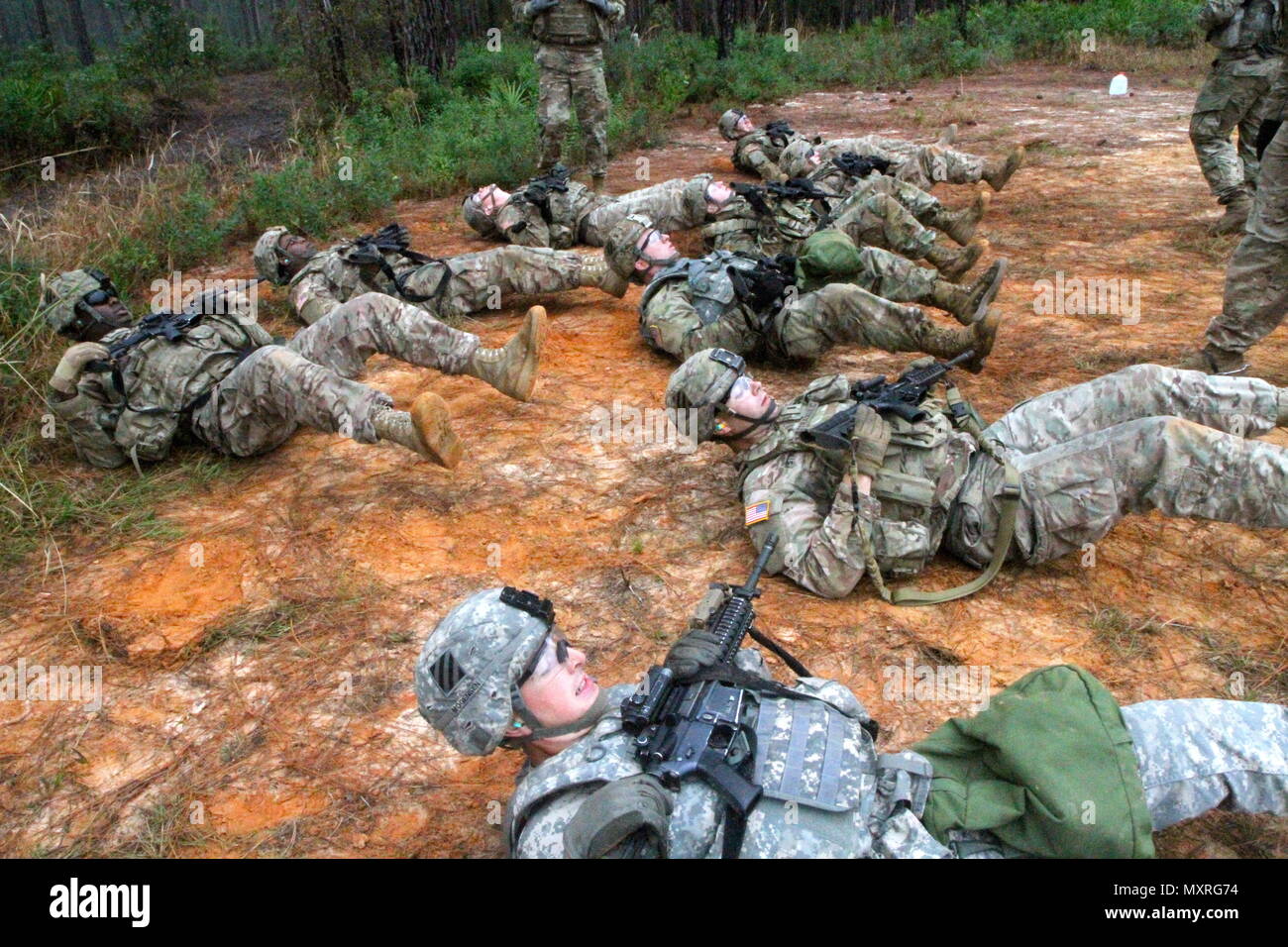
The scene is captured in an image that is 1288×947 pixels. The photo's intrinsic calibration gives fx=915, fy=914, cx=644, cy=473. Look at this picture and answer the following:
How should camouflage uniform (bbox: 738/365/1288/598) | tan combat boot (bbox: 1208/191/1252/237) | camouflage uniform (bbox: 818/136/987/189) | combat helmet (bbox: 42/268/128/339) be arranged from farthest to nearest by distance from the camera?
camouflage uniform (bbox: 818/136/987/189), tan combat boot (bbox: 1208/191/1252/237), combat helmet (bbox: 42/268/128/339), camouflage uniform (bbox: 738/365/1288/598)

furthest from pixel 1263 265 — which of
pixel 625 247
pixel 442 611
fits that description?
pixel 442 611

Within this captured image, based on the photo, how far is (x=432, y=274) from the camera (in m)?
6.18

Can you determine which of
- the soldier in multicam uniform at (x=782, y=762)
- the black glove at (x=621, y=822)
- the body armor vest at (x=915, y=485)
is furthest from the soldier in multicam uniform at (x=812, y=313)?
the black glove at (x=621, y=822)

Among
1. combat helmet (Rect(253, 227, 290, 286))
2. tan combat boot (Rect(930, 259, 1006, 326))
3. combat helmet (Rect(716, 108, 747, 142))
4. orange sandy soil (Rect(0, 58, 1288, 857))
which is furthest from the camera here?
combat helmet (Rect(716, 108, 747, 142))

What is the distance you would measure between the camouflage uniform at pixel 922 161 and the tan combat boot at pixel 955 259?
1868mm

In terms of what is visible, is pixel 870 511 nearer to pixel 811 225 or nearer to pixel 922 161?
pixel 811 225

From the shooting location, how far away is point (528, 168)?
31.4 ft

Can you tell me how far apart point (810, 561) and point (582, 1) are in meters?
7.00

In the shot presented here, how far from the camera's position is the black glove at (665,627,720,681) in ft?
7.29

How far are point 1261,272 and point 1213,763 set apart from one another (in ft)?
10.9

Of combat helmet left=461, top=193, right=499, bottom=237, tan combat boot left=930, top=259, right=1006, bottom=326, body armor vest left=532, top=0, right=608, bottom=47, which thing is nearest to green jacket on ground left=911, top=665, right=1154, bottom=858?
tan combat boot left=930, top=259, right=1006, bottom=326

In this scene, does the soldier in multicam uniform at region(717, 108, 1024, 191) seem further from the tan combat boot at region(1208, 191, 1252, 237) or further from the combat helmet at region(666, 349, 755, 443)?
the combat helmet at region(666, 349, 755, 443)

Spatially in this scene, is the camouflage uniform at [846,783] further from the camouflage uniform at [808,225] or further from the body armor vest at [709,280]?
the camouflage uniform at [808,225]

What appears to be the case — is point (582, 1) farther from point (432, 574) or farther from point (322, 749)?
point (322, 749)
